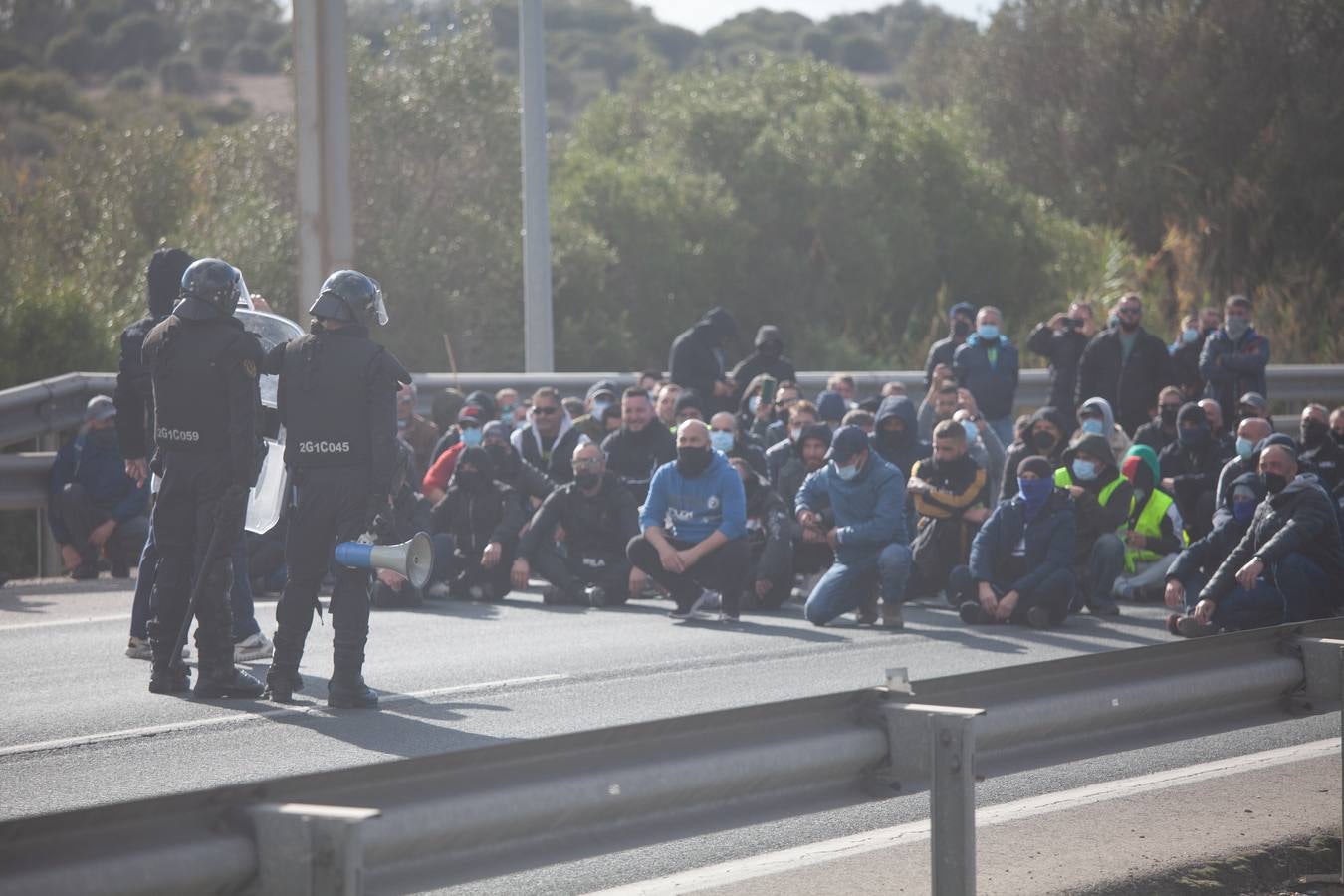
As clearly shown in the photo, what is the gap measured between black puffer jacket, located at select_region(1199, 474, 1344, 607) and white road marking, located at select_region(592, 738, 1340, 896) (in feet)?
8.17

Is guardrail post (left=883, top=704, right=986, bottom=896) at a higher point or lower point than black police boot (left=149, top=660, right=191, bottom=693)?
higher

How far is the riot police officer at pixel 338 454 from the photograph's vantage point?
9242 mm

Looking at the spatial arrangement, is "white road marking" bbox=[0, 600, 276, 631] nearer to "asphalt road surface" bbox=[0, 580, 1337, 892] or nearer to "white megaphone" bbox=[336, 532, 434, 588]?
"asphalt road surface" bbox=[0, 580, 1337, 892]

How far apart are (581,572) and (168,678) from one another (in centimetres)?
543

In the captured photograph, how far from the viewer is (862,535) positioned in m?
13.5

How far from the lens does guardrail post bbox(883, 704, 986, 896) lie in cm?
433

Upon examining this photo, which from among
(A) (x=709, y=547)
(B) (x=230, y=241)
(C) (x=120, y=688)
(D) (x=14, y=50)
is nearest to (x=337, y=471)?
(C) (x=120, y=688)

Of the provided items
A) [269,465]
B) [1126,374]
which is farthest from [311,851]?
[1126,374]

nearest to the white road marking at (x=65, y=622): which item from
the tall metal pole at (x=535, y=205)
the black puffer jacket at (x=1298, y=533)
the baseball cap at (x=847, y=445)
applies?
the baseball cap at (x=847, y=445)

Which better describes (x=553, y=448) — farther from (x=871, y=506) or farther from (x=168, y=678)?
(x=168, y=678)

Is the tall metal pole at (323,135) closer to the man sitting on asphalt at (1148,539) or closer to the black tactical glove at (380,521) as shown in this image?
the man sitting on asphalt at (1148,539)

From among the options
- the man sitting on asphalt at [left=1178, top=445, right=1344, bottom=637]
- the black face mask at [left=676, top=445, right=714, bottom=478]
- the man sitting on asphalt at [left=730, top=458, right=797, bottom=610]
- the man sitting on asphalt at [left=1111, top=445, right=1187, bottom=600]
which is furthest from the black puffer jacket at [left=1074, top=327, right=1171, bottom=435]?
the man sitting on asphalt at [left=1178, top=445, right=1344, bottom=637]

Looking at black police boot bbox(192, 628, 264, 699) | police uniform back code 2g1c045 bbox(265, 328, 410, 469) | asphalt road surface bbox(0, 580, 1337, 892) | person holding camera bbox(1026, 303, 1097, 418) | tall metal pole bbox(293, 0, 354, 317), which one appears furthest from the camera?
person holding camera bbox(1026, 303, 1097, 418)

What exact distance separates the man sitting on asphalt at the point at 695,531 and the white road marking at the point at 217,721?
3412mm
